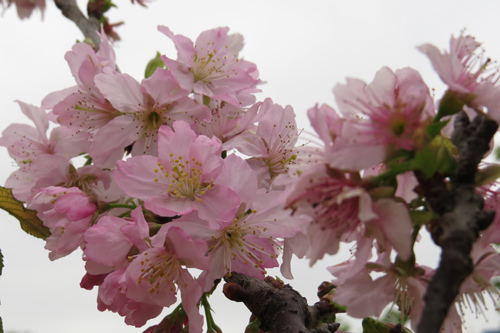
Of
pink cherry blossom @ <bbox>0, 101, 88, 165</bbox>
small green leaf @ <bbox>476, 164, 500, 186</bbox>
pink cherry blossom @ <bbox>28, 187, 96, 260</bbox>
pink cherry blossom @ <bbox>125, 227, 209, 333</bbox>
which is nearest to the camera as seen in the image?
→ small green leaf @ <bbox>476, 164, 500, 186</bbox>

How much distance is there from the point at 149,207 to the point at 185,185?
0.14m

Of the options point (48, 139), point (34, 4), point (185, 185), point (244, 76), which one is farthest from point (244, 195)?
point (34, 4)

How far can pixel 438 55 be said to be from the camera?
1.13 metres

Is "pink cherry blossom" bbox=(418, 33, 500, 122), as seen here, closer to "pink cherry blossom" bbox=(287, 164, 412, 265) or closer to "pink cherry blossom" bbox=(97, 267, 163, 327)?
"pink cherry blossom" bbox=(287, 164, 412, 265)

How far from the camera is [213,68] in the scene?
2119mm

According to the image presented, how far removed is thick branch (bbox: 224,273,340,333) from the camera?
1.66m

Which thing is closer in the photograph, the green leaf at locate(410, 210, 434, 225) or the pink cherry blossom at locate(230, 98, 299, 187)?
the green leaf at locate(410, 210, 434, 225)

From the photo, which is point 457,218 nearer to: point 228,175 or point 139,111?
point 228,175

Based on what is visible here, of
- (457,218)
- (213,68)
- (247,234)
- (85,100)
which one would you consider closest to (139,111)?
(85,100)

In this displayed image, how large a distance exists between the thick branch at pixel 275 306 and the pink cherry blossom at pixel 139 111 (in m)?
0.62

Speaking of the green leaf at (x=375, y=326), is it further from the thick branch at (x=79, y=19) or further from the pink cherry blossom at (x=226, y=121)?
the thick branch at (x=79, y=19)

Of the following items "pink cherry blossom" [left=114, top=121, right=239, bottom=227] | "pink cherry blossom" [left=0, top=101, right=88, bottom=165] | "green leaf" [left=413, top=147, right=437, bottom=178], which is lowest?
"pink cherry blossom" [left=0, top=101, right=88, bottom=165]

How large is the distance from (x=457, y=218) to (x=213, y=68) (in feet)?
4.57

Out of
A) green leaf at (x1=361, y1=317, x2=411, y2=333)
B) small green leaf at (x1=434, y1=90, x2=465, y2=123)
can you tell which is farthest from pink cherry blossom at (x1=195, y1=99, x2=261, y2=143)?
small green leaf at (x1=434, y1=90, x2=465, y2=123)
